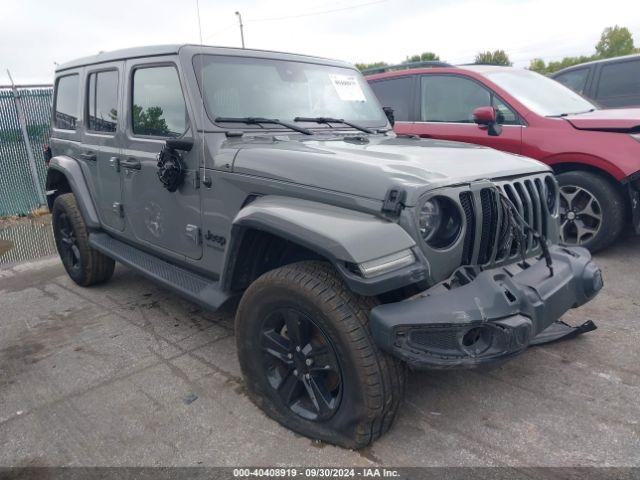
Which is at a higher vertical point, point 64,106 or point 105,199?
point 64,106

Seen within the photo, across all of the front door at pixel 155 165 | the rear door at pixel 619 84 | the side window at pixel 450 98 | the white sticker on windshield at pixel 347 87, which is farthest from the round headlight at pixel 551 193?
the rear door at pixel 619 84

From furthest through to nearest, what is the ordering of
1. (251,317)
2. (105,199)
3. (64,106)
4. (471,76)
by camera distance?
(471,76)
(64,106)
(105,199)
(251,317)

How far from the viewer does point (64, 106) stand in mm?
4801

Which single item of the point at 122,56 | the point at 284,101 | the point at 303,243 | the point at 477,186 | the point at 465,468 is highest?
the point at 122,56

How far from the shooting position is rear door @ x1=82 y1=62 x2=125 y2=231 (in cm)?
387

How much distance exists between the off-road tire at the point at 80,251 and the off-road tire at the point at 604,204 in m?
4.38

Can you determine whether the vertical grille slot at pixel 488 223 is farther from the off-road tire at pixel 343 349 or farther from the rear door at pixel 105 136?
the rear door at pixel 105 136

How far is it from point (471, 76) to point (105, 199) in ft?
12.6

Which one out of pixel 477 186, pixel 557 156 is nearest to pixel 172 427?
pixel 477 186

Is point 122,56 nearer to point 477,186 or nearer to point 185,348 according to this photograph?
point 185,348

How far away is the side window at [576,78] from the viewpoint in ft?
25.9

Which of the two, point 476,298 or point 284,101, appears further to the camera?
point 284,101

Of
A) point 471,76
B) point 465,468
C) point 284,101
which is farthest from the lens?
point 471,76

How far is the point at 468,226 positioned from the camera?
7.74 feet
